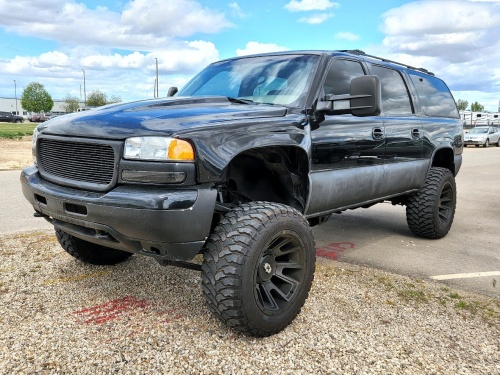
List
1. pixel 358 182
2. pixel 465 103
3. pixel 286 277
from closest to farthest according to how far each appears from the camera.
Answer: pixel 286 277 < pixel 358 182 < pixel 465 103

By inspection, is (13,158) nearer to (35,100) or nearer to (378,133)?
(378,133)

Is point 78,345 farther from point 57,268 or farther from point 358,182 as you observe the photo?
point 358,182

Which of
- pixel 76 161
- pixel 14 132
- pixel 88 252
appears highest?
pixel 76 161

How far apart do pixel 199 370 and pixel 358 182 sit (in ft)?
7.20

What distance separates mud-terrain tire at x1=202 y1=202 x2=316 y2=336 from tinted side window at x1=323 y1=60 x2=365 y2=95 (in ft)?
4.31

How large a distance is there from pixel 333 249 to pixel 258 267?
233cm

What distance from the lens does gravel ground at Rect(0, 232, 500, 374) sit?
2.61 m

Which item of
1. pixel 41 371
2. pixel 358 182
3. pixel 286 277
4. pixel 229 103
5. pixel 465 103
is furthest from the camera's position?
pixel 465 103

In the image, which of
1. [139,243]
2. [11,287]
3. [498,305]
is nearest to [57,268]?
[11,287]

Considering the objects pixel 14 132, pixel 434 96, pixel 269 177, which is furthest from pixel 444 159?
pixel 14 132

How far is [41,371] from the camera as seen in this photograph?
250 centimetres

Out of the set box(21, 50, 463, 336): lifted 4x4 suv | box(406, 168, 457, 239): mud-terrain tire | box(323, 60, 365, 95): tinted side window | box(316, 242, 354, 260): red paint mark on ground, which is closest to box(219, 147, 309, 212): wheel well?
box(21, 50, 463, 336): lifted 4x4 suv

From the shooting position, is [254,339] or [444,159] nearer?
[254,339]

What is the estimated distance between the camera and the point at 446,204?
5688 millimetres
